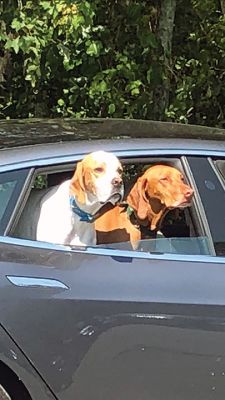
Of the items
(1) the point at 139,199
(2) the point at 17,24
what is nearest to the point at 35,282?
(1) the point at 139,199

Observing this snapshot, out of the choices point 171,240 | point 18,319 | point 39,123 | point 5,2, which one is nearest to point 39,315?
point 18,319

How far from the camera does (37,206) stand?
3031mm

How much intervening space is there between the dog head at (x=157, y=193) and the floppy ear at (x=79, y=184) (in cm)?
23

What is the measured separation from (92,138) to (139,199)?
321 millimetres

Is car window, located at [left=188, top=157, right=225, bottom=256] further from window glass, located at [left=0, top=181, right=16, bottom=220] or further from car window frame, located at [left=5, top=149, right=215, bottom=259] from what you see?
window glass, located at [left=0, top=181, right=16, bottom=220]

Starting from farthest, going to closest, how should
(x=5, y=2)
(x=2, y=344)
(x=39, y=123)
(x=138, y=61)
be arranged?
(x=138, y=61), (x=5, y=2), (x=39, y=123), (x=2, y=344)

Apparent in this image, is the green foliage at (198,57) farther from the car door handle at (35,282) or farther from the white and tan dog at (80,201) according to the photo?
the car door handle at (35,282)

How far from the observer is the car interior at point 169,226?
305 cm

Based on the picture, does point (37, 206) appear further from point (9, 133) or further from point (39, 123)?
point (39, 123)

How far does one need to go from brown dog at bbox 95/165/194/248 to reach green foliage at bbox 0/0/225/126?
2.58 metres

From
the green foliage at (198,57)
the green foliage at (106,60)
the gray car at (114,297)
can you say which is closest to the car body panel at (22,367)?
the gray car at (114,297)

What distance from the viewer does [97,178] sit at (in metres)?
2.96

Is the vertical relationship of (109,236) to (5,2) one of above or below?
below

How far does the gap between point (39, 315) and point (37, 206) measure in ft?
1.46
